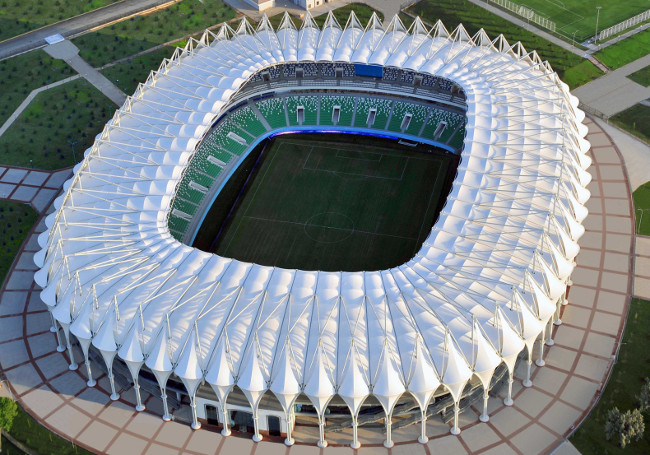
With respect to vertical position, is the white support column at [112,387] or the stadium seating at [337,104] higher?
the stadium seating at [337,104]

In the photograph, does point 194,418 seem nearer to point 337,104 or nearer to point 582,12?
point 337,104

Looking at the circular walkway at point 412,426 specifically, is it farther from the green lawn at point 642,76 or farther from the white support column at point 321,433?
the green lawn at point 642,76

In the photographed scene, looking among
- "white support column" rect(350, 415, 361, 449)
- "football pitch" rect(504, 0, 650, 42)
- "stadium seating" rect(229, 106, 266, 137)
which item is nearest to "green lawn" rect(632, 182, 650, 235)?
"football pitch" rect(504, 0, 650, 42)

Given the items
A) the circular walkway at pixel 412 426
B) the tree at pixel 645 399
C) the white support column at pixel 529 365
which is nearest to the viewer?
the circular walkway at pixel 412 426

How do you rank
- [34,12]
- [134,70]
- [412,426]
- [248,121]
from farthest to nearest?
[34,12] → [134,70] → [248,121] → [412,426]

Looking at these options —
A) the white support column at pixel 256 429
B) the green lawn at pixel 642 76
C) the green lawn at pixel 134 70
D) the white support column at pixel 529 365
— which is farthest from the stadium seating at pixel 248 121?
the green lawn at pixel 642 76

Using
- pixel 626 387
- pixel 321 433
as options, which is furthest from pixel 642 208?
pixel 321 433
